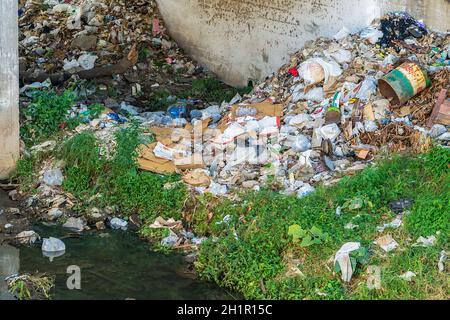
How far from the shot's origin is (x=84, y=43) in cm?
1294

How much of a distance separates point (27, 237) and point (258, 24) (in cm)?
503

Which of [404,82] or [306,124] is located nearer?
[404,82]

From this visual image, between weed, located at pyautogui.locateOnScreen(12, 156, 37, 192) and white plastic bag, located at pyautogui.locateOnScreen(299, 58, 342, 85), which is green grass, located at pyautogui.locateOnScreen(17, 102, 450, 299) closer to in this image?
weed, located at pyautogui.locateOnScreen(12, 156, 37, 192)

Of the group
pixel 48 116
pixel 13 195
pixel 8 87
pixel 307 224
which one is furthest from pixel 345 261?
pixel 48 116

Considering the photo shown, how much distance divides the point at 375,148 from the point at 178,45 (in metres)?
5.48

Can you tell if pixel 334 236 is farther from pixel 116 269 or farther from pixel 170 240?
pixel 116 269

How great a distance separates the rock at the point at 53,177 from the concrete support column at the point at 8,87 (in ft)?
1.48

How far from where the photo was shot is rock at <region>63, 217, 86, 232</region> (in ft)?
27.9

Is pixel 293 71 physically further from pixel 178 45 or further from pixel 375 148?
pixel 178 45

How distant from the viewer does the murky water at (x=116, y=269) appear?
7.25 meters

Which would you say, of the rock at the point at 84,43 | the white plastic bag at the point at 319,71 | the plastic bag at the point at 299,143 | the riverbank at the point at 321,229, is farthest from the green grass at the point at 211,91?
the riverbank at the point at 321,229

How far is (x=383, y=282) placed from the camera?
6809mm
